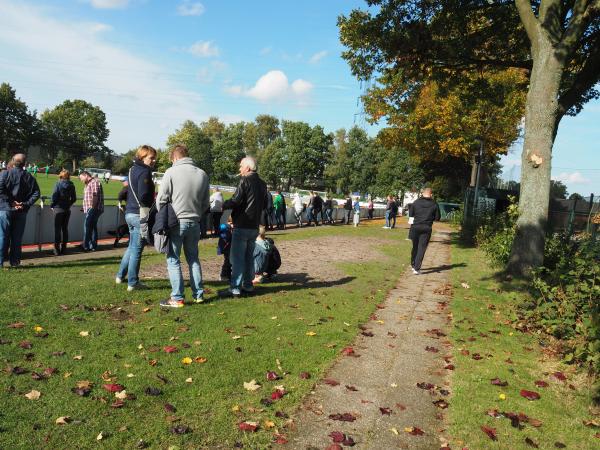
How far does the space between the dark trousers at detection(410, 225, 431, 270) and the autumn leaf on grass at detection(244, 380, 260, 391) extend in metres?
7.34

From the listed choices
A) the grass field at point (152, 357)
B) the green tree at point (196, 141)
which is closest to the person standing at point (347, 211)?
the grass field at point (152, 357)

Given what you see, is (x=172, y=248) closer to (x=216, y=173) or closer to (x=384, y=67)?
(x=384, y=67)

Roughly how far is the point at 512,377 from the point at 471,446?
1.67m

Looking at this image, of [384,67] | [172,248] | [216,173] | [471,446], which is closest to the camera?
[471,446]

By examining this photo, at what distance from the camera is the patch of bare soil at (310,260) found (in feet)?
29.9

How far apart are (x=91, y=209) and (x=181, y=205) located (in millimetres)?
6292

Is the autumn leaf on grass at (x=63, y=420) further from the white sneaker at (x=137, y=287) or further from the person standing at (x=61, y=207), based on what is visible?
the person standing at (x=61, y=207)

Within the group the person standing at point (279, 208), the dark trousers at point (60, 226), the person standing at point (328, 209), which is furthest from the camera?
the person standing at point (328, 209)

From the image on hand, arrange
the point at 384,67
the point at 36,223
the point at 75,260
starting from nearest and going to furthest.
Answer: the point at 75,260, the point at 36,223, the point at 384,67

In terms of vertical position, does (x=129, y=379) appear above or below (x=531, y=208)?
below

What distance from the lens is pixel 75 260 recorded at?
9672 millimetres

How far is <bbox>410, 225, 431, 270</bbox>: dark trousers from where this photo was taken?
10688mm

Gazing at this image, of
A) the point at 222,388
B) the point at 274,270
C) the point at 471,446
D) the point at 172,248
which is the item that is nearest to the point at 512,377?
the point at 471,446

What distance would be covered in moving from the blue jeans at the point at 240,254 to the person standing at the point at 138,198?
1.24m
